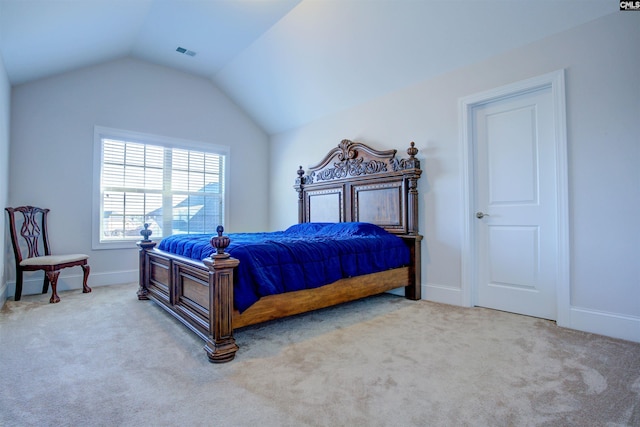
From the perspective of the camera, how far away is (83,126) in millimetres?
4082

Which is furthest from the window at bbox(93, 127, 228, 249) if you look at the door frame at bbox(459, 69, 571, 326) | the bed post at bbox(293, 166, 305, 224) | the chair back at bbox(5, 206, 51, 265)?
the door frame at bbox(459, 69, 571, 326)

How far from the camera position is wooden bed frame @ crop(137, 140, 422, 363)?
6.53ft

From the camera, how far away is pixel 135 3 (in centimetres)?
316

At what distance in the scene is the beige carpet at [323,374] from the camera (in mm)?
1393

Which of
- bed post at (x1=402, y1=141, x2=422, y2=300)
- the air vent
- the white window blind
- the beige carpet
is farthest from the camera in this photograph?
the white window blind

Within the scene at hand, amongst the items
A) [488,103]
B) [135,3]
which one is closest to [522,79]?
[488,103]

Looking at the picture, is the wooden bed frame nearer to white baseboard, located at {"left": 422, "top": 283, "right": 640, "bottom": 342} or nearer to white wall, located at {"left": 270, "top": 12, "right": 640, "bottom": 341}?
white wall, located at {"left": 270, "top": 12, "right": 640, "bottom": 341}

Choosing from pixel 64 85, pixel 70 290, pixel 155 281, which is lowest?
pixel 70 290

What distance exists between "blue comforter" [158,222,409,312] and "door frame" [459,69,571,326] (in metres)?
0.64

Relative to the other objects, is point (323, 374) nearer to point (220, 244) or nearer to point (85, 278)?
point (220, 244)

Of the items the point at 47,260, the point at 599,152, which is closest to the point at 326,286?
the point at 599,152

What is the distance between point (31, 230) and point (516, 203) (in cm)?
519

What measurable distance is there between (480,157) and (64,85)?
4897 mm

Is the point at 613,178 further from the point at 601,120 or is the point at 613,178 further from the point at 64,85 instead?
the point at 64,85
